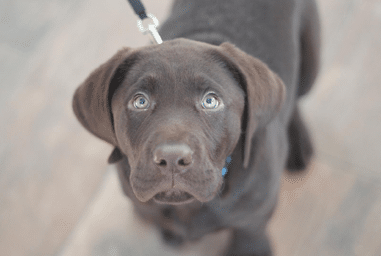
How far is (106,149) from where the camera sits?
9.30ft

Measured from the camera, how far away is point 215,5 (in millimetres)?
2033

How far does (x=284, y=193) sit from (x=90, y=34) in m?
2.05

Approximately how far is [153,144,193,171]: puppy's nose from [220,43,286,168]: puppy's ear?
0.37m

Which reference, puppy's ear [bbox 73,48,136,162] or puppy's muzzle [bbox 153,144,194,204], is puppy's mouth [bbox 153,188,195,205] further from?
puppy's ear [bbox 73,48,136,162]

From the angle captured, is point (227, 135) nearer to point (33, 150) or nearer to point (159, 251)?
point (159, 251)

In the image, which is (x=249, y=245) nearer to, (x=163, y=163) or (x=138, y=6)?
(x=163, y=163)

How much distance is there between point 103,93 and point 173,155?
448 mm

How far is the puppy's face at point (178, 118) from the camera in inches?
54.5

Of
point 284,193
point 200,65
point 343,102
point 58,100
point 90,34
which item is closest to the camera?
point 200,65

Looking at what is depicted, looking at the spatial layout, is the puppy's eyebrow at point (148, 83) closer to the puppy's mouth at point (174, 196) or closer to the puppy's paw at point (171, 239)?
the puppy's mouth at point (174, 196)

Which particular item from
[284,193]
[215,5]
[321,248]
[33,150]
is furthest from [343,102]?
[33,150]

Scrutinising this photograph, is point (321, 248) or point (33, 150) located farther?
point (33, 150)

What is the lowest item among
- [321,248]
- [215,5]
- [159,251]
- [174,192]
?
[321,248]

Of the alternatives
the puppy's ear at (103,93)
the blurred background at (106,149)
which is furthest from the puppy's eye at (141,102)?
the blurred background at (106,149)
